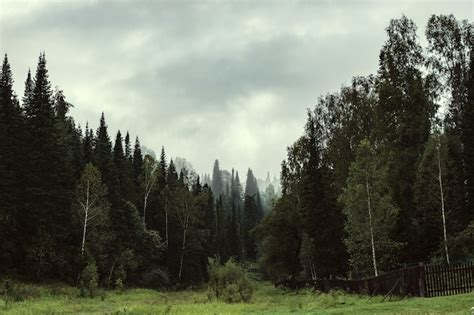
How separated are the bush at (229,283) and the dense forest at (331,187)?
943cm

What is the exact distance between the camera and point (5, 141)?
162 ft

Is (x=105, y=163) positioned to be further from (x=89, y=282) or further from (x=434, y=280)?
(x=434, y=280)

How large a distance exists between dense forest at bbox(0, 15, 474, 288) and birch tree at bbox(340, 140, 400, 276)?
96mm

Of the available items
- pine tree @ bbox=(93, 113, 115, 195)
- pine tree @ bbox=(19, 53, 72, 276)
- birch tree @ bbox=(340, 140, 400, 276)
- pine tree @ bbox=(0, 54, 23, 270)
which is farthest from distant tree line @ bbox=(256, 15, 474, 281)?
pine tree @ bbox=(0, 54, 23, 270)

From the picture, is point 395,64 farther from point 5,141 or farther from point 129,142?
point 129,142

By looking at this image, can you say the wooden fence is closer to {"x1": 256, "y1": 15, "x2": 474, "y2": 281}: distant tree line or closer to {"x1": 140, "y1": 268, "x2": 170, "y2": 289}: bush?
{"x1": 256, "y1": 15, "x2": 474, "y2": 281}: distant tree line

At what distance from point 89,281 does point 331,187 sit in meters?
28.1

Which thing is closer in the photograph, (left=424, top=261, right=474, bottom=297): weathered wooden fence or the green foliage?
(left=424, top=261, right=474, bottom=297): weathered wooden fence

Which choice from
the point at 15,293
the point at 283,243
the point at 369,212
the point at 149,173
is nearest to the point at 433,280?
the point at 369,212

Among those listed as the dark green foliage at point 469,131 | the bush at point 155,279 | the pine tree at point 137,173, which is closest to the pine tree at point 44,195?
the bush at point 155,279

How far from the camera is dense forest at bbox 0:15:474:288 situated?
133 ft

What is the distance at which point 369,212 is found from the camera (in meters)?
38.4

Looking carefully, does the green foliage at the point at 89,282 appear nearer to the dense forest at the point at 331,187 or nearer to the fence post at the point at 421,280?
the dense forest at the point at 331,187

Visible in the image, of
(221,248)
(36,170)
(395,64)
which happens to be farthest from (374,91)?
(221,248)
